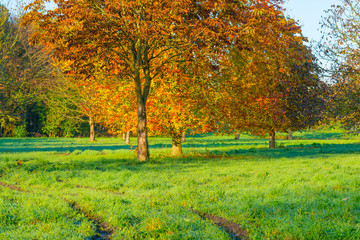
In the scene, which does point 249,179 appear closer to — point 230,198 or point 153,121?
point 230,198

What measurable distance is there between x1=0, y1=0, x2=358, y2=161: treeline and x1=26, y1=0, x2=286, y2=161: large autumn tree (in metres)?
0.05

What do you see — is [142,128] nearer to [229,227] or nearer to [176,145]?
[176,145]

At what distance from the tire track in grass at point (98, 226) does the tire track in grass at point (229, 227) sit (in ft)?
6.95

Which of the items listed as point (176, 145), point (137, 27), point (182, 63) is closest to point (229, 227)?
point (137, 27)

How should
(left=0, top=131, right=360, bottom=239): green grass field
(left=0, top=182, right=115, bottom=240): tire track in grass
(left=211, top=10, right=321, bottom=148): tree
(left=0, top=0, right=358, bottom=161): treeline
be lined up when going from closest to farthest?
(left=0, top=131, right=360, bottom=239): green grass field → (left=0, top=182, right=115, bottom=240): tire track in grass → (left=0, top=0, right=358, bottom=161): treeline → (left=211, top=10, right=321, bottom=148): tree

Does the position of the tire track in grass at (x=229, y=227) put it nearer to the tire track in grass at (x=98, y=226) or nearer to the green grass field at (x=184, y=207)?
the green grass field at (x=184, y=207)

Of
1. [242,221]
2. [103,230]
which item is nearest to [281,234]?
[242,221]

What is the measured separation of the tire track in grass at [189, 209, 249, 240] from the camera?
20.6 ft

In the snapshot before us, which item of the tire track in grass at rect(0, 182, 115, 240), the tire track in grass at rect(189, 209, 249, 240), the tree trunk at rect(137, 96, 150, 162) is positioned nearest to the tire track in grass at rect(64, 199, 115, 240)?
the tire track in grass at rect(0, 182, 115, 240)

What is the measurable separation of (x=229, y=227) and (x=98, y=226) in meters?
2.79

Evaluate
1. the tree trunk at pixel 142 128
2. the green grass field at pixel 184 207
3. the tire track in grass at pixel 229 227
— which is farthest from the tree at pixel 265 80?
the tire track in grass at pixel 229 227

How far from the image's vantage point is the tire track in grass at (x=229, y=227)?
6.28 meters

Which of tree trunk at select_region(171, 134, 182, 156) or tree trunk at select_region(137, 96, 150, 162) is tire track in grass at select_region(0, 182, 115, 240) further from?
tree trunk at select_region(171, 134, 182, 156)

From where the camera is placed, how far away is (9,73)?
73.5 ft
